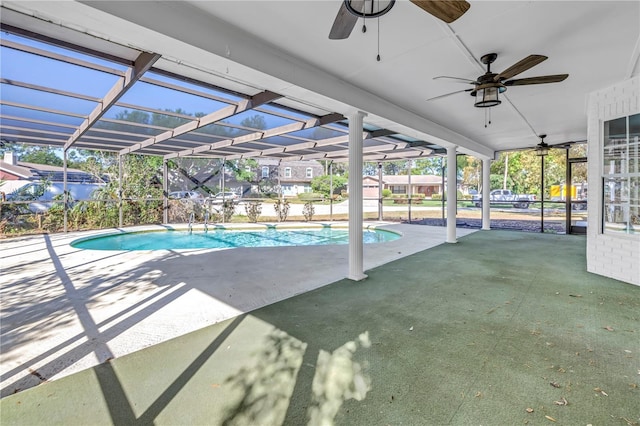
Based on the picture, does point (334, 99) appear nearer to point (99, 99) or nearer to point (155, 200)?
point (99, 99)

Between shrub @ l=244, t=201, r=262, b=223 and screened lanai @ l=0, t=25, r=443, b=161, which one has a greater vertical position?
screened lanai @ l=0, t=25, r=443, b=161

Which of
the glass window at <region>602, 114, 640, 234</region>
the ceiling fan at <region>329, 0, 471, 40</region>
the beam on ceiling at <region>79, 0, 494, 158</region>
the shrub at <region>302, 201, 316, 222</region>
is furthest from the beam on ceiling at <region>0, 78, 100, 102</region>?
the shrub at <region>302, 201, 316, 222</region>

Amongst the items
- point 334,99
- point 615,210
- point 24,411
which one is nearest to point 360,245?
point 334,99

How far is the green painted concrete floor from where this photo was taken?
171 centimetres

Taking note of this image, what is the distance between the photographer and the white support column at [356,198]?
4.36 meters

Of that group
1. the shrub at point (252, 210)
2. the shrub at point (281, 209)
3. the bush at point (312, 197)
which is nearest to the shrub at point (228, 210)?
the shrub at point (252, 210)

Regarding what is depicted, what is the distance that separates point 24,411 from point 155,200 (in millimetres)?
10666

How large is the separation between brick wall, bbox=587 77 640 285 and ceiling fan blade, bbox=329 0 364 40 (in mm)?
4507

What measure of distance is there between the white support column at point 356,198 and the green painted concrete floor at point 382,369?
30.0 inches

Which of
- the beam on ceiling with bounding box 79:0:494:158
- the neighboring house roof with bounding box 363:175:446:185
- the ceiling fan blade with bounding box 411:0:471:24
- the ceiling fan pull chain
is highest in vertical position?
the neighboring house roof with bounding box 363:175:446:185

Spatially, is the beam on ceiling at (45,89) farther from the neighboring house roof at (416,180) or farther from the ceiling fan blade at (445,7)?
the neighboring house roof at (416,180)

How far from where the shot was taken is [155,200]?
1120 cm

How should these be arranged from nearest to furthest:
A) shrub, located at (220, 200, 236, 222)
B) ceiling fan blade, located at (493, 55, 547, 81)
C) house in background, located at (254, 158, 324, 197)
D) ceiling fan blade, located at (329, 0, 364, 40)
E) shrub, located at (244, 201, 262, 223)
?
ceiling fan blade, located at (329, 0, 364, 40)
ceiling fan blade, located at (493, 55, 547, 81)
shrub, located at (220, 200, 236, 222)
shrub, located at (244, 201, 262, 223)
house in background, located at (254, 158, 324, 197)

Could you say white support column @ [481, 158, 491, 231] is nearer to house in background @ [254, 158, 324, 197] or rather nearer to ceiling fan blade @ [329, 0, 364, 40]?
ceiling fan blade @ [329, 0, 364, 40]
